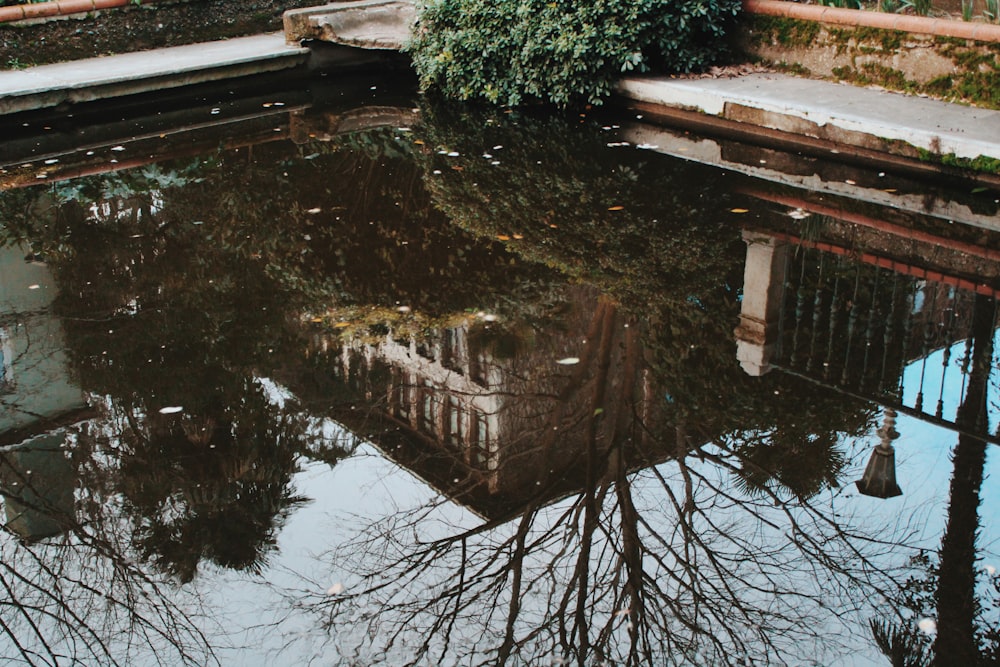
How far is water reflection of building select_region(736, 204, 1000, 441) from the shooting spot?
5859mm

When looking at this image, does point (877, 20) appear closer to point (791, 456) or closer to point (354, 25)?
point (791, 456)

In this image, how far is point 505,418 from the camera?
5.69m

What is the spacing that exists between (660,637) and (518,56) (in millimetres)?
8670

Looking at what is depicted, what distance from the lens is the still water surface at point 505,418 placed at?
4199mm

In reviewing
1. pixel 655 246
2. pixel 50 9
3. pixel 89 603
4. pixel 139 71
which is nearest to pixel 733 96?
pixel 655 246

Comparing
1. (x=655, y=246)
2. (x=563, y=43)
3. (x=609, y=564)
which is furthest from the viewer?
(x=563, y=43)

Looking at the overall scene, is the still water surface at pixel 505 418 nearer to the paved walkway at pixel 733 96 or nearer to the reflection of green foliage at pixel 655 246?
the reflection of green foliage at pixel 655 246

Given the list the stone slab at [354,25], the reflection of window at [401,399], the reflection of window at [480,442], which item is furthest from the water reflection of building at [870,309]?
the stone slab at [354,25]

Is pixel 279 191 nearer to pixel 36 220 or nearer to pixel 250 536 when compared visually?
pixel 36 220

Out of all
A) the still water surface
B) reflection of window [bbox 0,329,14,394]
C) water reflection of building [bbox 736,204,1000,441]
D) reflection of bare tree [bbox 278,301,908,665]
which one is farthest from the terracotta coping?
reflection of window [bbox 0,329,14,394]

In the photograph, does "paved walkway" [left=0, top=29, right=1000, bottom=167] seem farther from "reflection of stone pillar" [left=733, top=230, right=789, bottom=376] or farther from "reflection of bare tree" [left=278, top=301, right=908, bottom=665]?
"reflection of bare tree" [left=278, top=301, right=908, bottom=665]

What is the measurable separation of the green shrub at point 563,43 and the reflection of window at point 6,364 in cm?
654

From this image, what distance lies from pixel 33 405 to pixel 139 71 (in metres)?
7.96

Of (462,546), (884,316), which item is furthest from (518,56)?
(462,546)
